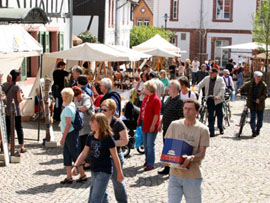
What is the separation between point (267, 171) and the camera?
11773 millimetres

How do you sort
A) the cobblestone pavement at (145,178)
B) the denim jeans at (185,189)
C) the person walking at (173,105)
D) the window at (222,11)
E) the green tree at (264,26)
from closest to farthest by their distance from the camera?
the denim jeans at (185,189) → the cobblestone pavement at (145,178) → the person walking at (173,105) → the green tree at (264,26) → the window at (222,11)

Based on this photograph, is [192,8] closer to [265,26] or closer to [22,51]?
[265,26]

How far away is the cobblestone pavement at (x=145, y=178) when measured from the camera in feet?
31.1

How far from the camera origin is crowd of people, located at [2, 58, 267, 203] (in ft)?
23.5

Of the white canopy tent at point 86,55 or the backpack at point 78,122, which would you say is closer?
the backpack at point 78,122

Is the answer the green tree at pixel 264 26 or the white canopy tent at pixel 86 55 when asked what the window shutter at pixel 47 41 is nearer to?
the white canopy tent at pixel 86 55

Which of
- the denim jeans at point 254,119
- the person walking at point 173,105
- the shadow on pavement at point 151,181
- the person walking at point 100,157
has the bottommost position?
the shadow on pavement at point 151,181

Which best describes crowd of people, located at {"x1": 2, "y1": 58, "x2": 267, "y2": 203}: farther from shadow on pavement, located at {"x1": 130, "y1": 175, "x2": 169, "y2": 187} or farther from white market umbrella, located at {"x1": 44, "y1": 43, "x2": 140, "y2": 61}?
white market umbrella, located at {"x1": 44, "y1": 43, "x2": 140, "y2": 61}

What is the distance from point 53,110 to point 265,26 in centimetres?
1643

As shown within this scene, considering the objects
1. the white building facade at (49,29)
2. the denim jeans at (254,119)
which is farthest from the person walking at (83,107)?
the white building facade at (49,29)

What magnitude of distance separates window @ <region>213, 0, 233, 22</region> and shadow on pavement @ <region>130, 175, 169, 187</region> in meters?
46.4

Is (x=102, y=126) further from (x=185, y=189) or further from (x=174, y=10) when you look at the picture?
(x=174, y=10)

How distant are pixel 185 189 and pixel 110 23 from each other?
118ft

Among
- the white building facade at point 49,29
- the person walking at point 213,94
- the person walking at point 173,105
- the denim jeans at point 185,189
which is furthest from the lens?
the white building facade at point 49,29
